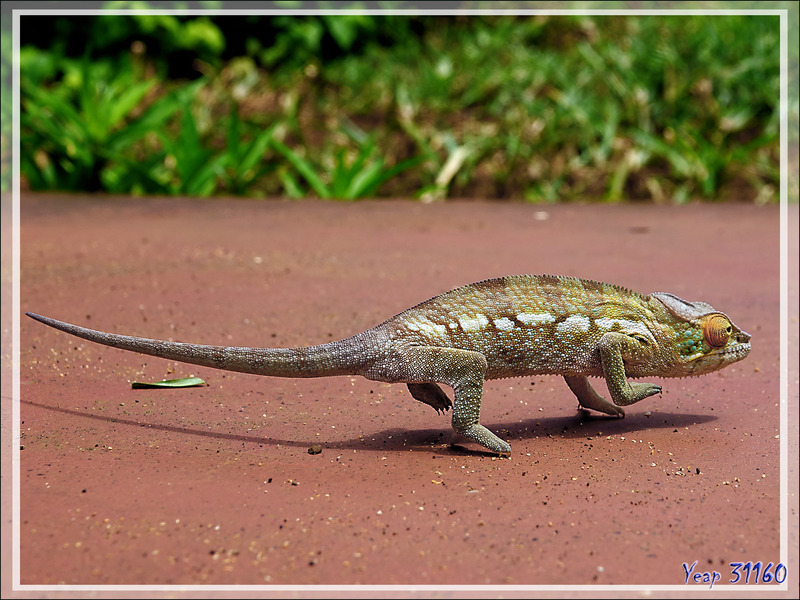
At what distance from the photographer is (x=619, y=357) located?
374 cm

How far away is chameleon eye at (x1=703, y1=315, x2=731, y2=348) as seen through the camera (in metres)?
3.88

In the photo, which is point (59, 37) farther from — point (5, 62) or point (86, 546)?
point (86, 546)

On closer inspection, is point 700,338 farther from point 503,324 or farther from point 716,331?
point 503,324

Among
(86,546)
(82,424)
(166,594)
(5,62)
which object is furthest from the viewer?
(5,62)

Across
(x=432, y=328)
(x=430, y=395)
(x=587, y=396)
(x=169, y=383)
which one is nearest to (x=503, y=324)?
(x=432, y=328)

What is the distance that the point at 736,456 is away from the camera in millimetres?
3666

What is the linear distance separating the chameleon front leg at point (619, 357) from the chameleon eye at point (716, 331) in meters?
0.26

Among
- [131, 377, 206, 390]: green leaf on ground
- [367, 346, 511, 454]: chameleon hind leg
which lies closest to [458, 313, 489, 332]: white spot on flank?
[367, 346, 511, 454]: chameleon hind leg

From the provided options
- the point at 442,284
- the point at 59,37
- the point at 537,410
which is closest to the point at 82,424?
the point at 537,410

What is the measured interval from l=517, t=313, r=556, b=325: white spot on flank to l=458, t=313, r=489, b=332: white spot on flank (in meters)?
0.13

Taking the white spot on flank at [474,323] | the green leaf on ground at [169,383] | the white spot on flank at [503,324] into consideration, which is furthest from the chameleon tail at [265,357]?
the green leaf on ground at [169,383]

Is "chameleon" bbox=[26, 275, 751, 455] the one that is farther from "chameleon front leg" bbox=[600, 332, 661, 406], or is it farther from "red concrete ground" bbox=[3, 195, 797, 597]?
"red concrete ground" bbox=[3, 195, 797, 597]

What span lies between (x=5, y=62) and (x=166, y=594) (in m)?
10.1

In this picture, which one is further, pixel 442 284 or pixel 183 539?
pixel 442 284
